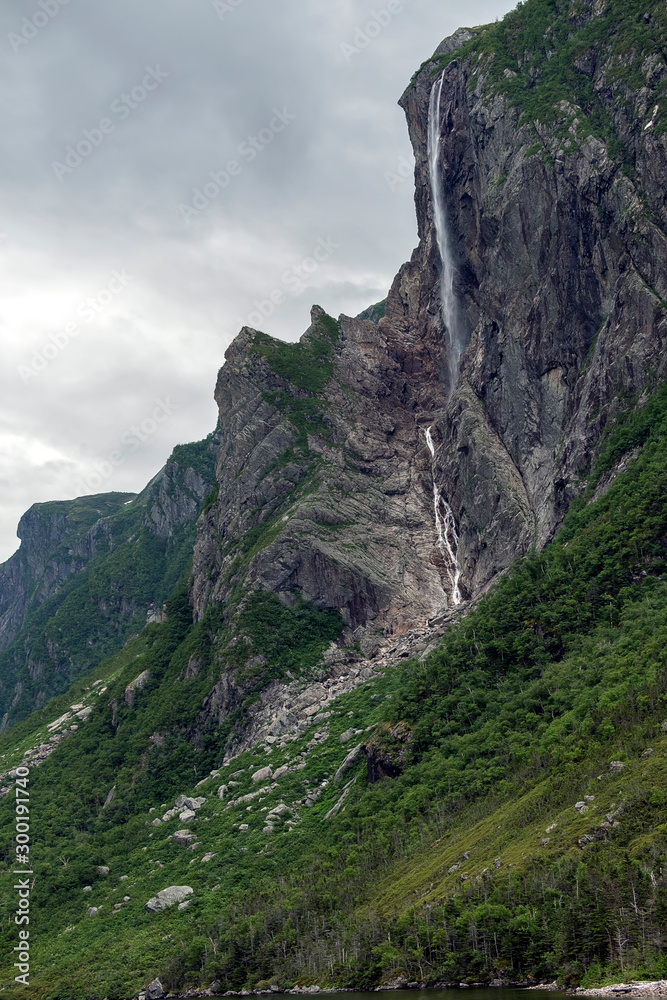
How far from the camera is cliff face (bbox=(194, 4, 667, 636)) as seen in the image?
136500 mm

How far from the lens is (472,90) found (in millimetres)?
171500

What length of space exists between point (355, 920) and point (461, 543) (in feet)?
279

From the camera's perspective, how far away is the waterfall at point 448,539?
15638 centimetres

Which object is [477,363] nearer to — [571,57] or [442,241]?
[442,241]

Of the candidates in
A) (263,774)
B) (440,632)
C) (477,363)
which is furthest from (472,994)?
(477,363)

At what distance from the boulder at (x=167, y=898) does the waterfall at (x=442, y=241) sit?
112408mm

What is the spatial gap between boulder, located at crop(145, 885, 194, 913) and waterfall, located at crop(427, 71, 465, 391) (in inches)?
4426

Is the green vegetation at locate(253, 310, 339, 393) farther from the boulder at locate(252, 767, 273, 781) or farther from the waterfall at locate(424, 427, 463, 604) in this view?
the boulder at locate(252, 767, 273, 781)

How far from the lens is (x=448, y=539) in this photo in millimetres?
163000

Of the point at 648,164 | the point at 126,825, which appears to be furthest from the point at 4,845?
the point at 648,164

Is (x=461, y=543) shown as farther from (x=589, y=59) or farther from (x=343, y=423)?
(x=589, y=59)

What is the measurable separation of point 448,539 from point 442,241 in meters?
62.4

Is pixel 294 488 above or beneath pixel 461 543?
above

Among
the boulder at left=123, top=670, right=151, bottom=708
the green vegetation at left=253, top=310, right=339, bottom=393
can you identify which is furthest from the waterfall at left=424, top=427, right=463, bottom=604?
the boulder at left=123, top=670, right=151, bottom=708
